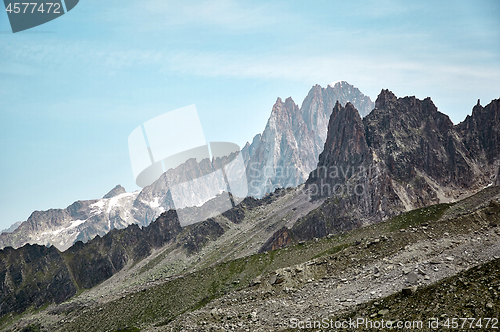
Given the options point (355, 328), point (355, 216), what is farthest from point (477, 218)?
point (355, 216)

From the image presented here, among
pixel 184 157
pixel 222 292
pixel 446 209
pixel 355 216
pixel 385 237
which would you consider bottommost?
pixel 355 216

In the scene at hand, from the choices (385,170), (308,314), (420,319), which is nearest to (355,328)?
(420,319)

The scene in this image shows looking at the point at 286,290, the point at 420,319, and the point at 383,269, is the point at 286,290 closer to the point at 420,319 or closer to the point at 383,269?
the point at 383,269

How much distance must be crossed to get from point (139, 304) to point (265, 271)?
114 feet

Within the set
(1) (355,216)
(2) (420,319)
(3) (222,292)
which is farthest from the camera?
(1) (355,216)

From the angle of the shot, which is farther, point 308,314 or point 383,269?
point 383,269

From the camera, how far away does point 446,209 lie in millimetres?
84125

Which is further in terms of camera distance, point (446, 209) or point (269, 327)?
point (446, 209)

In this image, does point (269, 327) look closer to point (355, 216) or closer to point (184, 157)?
point (184, 157)

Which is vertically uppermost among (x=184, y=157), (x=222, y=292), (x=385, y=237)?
(x=184, y=157)

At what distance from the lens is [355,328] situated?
3341 cm

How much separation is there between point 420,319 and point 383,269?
56.9ft

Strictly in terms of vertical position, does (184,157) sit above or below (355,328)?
above

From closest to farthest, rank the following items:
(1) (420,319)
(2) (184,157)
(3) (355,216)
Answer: (1) (420,319) → (2) (184,157) → (3) (355,216)
